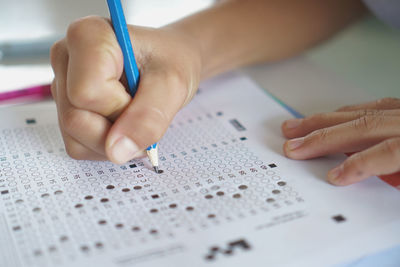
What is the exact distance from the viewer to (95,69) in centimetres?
51

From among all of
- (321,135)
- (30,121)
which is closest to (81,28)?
(30,121)

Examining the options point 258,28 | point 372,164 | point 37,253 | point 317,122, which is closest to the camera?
point 37,253

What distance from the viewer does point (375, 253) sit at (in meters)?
0.44

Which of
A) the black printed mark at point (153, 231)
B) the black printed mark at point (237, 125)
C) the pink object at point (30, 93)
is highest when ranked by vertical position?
the black printed mark at point (237, 125)

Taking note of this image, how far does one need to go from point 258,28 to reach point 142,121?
449mm

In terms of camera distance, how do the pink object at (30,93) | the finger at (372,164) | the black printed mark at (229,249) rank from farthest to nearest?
the pink object at (30,93) < the finger at (372,164) < the black printed mark at (229,249)

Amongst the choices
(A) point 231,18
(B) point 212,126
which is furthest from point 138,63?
(A) point 231,18

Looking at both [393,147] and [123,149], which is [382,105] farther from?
[123,149]

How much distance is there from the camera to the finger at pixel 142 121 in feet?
1.66

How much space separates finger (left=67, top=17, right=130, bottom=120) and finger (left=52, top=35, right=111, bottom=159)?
0.04ft

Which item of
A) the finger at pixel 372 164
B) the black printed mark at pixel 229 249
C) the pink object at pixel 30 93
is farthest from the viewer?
the pink object at pixel 30 93

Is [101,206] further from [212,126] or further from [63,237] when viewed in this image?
[212,126]

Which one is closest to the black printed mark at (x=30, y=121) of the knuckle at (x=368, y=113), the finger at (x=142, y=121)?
the finger at (x=142, y=121)

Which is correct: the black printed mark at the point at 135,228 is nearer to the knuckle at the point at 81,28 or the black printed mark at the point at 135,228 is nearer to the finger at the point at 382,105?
the knuckle at the point at 81,28
